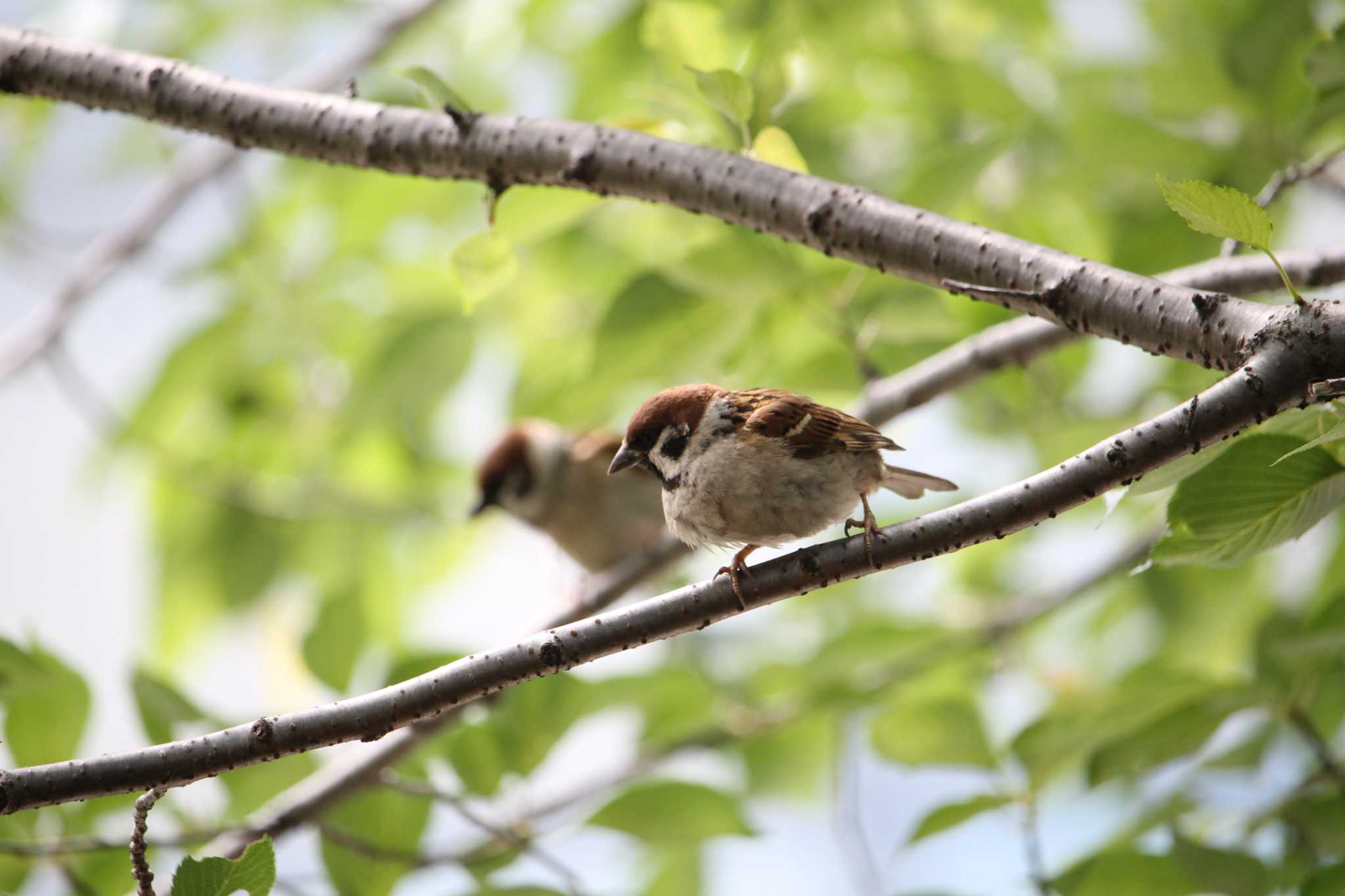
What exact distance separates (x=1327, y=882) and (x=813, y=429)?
1.07 m

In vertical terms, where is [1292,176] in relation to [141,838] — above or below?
above

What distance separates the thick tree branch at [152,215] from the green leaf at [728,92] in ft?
6.38

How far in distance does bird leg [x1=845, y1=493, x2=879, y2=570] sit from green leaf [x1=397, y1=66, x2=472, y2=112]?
92cm

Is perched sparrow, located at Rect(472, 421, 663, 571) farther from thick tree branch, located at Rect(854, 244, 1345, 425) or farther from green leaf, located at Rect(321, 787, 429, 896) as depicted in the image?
thick tree branch, located at Rect(854, 244, 1345, 425)

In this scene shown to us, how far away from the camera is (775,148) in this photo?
185 cm

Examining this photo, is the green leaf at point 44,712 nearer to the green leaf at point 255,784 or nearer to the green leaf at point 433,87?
the green leaf at point 255,784

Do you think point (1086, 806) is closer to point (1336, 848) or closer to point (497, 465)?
point (1336, 848)

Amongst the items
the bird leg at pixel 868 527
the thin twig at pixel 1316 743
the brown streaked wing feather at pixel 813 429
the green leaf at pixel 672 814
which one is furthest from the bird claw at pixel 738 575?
the thin twig at pixel 1316 743

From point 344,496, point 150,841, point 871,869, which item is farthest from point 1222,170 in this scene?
point 150,841

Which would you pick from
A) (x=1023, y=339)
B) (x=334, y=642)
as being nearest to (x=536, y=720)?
(x=334, y=642)

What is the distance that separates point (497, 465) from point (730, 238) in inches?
67.2

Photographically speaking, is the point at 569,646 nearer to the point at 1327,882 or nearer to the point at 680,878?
the point at 1327,882

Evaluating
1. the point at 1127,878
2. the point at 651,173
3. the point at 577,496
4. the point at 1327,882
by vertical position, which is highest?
the point at 577,496

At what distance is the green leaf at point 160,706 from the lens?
6.75 feet
